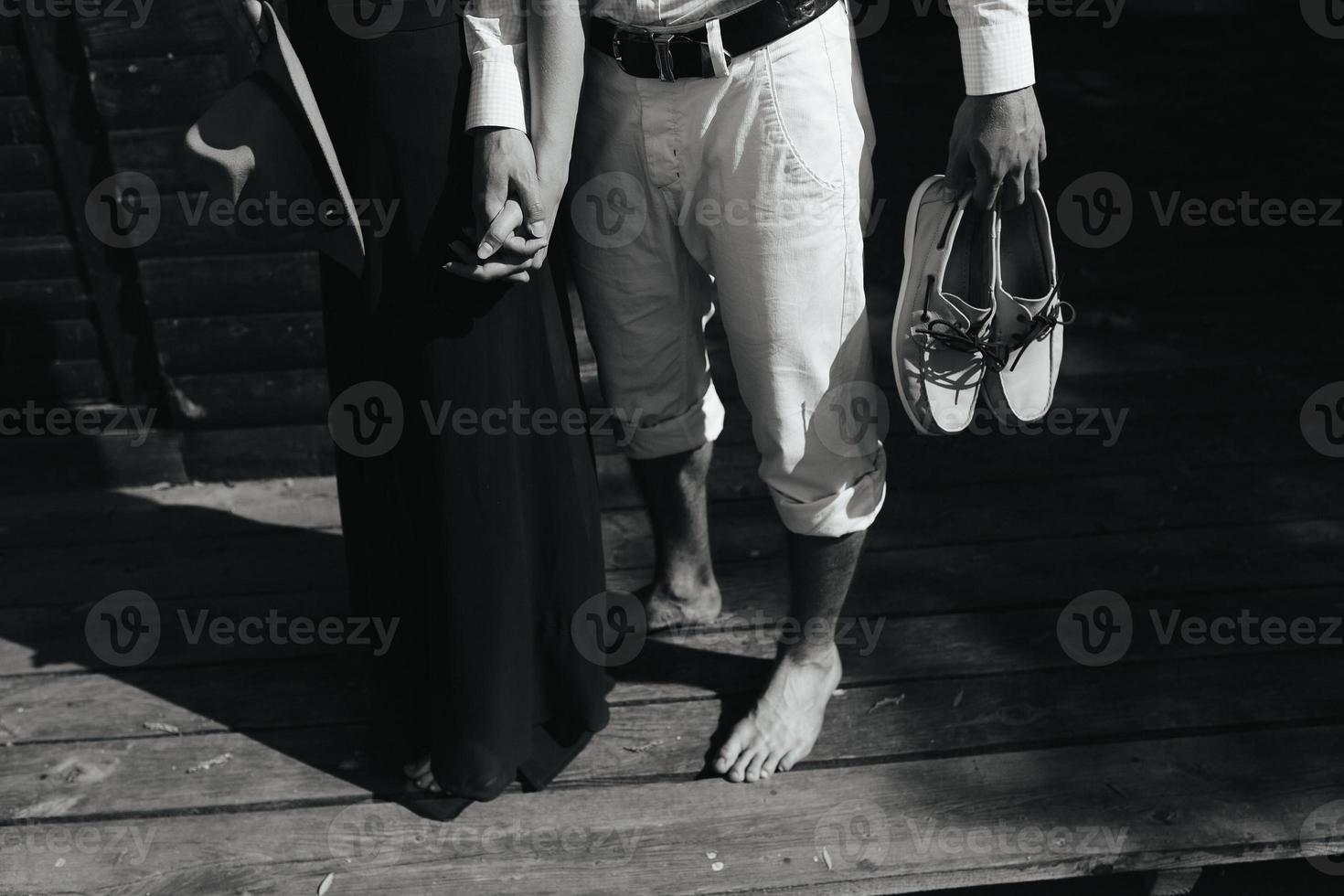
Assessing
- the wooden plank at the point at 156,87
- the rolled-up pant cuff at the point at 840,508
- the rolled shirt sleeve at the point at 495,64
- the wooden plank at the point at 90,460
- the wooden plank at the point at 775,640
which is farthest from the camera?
the wooden plank at the point at 90,460

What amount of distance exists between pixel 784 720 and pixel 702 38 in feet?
3.29

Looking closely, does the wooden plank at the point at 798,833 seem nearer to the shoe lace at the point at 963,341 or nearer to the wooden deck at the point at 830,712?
the wooden deck at the point at 830,712

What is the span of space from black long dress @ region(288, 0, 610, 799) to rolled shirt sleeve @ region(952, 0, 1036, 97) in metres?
0.61

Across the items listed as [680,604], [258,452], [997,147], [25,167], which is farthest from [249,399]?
[997,147]

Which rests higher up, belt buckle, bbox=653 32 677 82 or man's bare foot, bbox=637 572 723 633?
belt buckle, bbox=653 32 677 82

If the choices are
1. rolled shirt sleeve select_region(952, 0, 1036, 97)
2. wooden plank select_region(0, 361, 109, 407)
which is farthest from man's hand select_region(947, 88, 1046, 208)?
wooden plank select_region(0, 361, 109, 407)

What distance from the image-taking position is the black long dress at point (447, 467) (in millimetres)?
1443

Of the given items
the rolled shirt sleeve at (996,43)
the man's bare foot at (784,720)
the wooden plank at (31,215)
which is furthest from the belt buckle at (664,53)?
the wooden plank at (31,215)

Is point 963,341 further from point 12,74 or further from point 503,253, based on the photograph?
point 12,74

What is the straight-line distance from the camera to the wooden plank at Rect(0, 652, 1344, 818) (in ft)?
6.01

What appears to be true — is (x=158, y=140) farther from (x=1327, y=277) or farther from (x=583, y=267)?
(x=1327, y=277)

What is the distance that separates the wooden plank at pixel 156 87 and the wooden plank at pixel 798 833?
4.26ft

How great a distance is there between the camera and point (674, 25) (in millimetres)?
1475

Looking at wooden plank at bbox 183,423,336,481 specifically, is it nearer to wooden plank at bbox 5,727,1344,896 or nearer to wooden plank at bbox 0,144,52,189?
wooden plank at bbox 0,144,52,189
